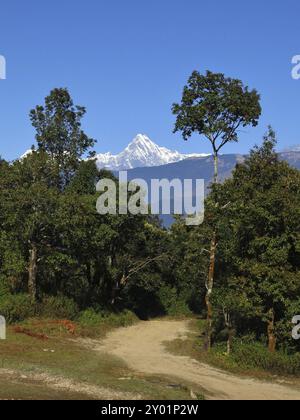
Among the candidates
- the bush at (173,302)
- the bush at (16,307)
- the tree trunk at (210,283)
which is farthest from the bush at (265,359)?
the bush at (173,302)

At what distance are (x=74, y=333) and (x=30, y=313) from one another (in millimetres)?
4262

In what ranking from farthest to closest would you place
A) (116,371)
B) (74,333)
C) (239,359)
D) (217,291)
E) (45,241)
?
(45,241) < (74,333) < (217,291) < (239,359) < (116,371)

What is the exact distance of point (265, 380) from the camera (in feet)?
86.6

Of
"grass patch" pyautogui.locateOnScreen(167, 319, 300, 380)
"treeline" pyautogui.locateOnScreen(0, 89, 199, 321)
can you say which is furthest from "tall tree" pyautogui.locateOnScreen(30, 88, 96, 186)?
"grass patch" pyautogui.locateOnScreen(167, 319, 300, 380)

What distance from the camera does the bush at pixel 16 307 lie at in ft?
120

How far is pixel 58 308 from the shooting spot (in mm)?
39438

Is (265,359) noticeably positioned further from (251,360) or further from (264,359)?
(251,360)

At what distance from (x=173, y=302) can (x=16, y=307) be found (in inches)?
995

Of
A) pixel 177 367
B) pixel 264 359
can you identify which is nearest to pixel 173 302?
pixel 177 367

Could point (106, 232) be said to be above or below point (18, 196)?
below

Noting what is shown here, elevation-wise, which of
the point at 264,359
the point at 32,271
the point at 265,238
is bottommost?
the point at 264,359

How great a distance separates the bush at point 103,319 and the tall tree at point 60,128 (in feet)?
70.5
